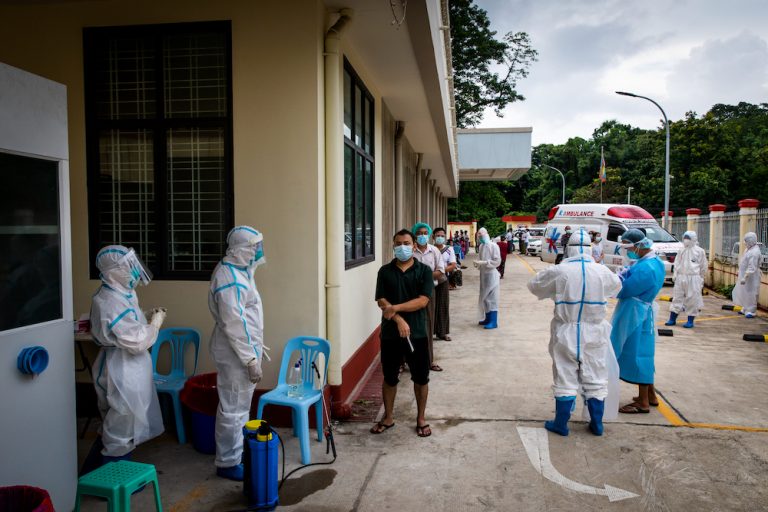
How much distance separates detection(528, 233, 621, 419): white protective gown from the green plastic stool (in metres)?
3.38

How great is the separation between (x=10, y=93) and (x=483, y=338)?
7.60 meters

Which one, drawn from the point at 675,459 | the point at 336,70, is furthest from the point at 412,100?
the point at 675,459

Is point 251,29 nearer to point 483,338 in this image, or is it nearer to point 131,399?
point 131,399

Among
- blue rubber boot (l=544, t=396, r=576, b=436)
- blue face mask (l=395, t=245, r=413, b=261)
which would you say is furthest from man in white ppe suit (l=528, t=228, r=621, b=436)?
blue face mask (l=395, t=245, r=413, b=261)

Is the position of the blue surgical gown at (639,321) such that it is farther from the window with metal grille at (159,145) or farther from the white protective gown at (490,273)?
the white protective gown at (490,273)

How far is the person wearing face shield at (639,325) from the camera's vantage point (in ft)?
17.5

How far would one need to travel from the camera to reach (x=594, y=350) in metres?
4.79

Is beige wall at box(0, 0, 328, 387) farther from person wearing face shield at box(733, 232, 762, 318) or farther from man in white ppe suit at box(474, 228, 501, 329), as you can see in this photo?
person wearing face shield at box(733, 232, 762, 318)

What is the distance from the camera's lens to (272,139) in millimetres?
4828

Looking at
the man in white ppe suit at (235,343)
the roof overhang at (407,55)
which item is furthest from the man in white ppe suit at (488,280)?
the man in white ppe suit at (235,343)

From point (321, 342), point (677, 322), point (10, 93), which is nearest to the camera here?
point (10, 93)

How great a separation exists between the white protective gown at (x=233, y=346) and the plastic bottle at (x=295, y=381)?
487 millimetres

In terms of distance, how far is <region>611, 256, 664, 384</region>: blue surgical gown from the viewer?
17.5 ft

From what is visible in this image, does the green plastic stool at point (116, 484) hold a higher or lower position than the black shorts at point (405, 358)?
lower
